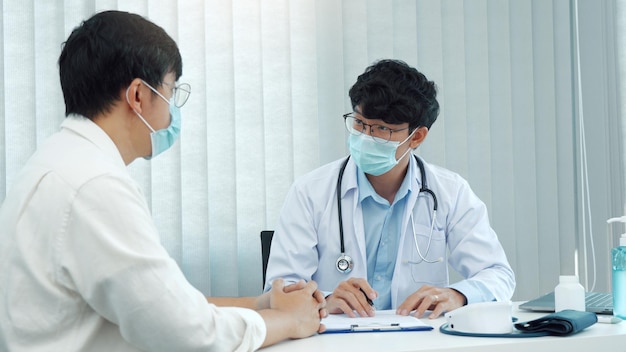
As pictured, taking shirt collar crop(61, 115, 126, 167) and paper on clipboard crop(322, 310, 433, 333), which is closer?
shirt collar crop(61, 115, 126, 167)

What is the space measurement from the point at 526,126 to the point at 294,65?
111 cm

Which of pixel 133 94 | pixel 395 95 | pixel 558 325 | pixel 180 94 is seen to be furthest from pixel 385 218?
pixel 133 94

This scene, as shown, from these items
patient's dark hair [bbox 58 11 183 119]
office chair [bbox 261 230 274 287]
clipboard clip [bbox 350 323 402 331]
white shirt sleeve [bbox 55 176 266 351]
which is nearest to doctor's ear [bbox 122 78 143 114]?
patient's dark hair [bbox 58 11 183 119]

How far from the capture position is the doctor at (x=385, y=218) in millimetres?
2006

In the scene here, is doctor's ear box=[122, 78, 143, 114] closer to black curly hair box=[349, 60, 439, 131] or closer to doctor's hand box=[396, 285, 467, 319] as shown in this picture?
doctor's hand box=[396, 285, 467, 319]

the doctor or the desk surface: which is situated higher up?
the doctor

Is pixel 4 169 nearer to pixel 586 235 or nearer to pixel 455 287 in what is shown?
pixel 455 287

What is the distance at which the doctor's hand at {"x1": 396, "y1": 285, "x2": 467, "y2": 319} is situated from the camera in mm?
1641

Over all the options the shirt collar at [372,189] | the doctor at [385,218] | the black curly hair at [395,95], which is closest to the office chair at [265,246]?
the doctor at [385,218]

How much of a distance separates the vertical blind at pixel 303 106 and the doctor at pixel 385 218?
2.53 feet

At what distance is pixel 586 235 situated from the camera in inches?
129

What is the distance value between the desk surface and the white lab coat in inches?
21.1

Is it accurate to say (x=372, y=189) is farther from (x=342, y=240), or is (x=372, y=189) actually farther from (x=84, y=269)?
(x=84, y=269)

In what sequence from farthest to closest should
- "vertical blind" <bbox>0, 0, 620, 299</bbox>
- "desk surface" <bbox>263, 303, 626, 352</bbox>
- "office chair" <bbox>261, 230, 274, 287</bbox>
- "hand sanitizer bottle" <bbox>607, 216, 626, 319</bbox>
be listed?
"vertical blind" <bbox>0, 0, 620, 299</bbox> → "office chair" <bbox>261, 230, 274, 287</bbox> → "hand sanitizer bottle" <bbox>607, 216, 626, 319</bbox> → "desk surface" <bbox>263, 303, 626, 352</bbox>
